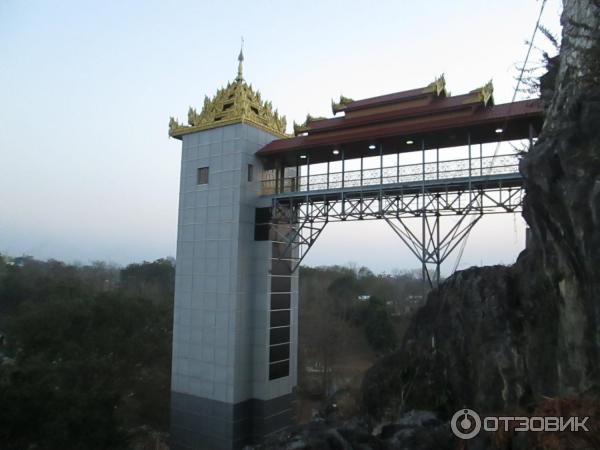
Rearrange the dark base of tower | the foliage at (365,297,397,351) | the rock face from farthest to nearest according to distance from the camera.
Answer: the foliage at (365,297,397,351)
the dark base of tower
the rock face

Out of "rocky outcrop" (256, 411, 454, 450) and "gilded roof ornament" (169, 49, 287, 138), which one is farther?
"gilded roof ornament" (169, 49, 287, 138)

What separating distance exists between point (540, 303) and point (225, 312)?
951cm

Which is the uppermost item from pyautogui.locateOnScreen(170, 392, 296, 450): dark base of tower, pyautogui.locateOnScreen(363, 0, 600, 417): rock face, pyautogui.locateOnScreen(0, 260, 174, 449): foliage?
pyautogui.locateOnScreen(363, 0, 600, 417): rock face

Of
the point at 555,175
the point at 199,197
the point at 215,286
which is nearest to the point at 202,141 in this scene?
the point at 199,197

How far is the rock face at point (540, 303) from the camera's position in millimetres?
6051

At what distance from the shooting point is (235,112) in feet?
51.7

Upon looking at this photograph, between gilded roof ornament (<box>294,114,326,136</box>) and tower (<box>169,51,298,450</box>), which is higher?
gilded roof ornament (<box>294,114,326,136</box>)

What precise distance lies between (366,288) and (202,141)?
3509 centimetres

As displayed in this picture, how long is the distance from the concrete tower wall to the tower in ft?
0.11

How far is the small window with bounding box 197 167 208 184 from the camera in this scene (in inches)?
635

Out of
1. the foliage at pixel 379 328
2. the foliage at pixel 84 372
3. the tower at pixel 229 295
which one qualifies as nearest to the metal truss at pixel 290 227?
the tower at pixel 229 295

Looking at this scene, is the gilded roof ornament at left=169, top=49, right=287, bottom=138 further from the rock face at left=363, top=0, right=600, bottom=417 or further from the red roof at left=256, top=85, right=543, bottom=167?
the rock face at left=363, top=0, right=600, bottom=417

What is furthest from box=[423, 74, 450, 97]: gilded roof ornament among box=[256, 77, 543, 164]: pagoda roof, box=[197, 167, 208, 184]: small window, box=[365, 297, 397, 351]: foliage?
box=[365, 297, 397, 351]: foliage

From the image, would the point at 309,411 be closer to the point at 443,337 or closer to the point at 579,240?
the point at 443,337
